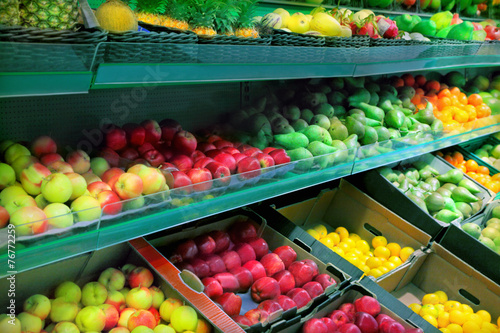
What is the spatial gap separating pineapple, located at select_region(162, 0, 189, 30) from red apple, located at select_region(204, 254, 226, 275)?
0.91 metres

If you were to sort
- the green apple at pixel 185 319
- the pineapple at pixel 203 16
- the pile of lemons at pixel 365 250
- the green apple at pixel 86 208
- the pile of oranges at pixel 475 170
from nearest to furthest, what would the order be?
the green apple at pixel 86 208
the green apple at pixel 185 319
the pineapple at pixel 203 16
the pile of lemons at pixel 365 250
the pile of oranges at pixel 475 170

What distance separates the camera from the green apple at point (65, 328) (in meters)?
1.33

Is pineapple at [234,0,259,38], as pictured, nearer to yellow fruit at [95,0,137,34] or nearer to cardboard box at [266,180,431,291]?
yellow fruit at [95,0,137,34]

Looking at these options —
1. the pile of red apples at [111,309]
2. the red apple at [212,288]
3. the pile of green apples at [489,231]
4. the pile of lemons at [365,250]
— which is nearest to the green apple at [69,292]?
the pile of red apples at [111,309]

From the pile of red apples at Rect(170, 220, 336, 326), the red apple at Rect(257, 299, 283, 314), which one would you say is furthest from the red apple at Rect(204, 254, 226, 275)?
the red apple at Rect(257, 299, 283, 314)

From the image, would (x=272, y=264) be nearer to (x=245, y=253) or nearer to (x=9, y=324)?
(x=245, y=253)

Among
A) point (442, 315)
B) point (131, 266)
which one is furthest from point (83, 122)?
point (442, 315)

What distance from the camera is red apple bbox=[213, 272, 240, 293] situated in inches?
68.1

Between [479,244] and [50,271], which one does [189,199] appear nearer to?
[50,271]

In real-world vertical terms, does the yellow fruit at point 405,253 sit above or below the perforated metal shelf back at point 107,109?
below

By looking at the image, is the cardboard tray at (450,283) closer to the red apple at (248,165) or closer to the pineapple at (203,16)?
the red apple at (248,165)

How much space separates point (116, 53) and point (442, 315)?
193cm

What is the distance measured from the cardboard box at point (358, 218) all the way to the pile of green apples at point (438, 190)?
18 cm

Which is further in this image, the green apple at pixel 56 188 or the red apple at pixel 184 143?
the red apple at pixel 184 143
